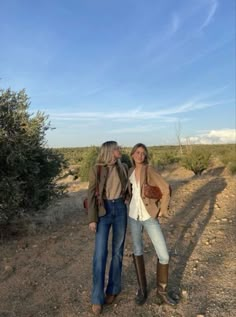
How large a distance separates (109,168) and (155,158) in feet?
109

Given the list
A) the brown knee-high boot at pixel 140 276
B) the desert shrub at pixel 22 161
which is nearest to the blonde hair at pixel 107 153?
the brown knee-high boot at pixel 140 276

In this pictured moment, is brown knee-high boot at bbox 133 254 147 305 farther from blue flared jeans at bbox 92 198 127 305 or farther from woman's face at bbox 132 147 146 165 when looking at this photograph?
woman's face at bbox 132 147 146 165

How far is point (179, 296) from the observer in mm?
5684

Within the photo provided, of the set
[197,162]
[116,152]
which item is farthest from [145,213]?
[197,162]

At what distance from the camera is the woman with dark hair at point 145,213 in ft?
17.5

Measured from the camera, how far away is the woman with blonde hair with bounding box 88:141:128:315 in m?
5.15

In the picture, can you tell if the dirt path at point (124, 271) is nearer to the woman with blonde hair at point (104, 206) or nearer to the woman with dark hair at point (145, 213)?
the woman with dark hair at point (145, 213)

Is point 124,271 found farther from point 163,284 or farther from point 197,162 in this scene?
point 197,162

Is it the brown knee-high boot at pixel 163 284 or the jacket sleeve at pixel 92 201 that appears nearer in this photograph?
the jacket sleeve at pixel 92 201

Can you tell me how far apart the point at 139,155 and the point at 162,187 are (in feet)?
1.64

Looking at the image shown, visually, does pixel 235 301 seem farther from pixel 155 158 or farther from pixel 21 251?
pixel 155 158

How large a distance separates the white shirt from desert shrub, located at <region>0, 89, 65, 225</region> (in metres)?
3.89

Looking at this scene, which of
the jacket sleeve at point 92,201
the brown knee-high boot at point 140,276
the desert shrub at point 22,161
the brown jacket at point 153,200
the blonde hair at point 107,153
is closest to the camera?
the jacket sleeve at point 92,201

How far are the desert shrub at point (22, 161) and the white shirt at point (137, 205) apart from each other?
3892 millimetres
